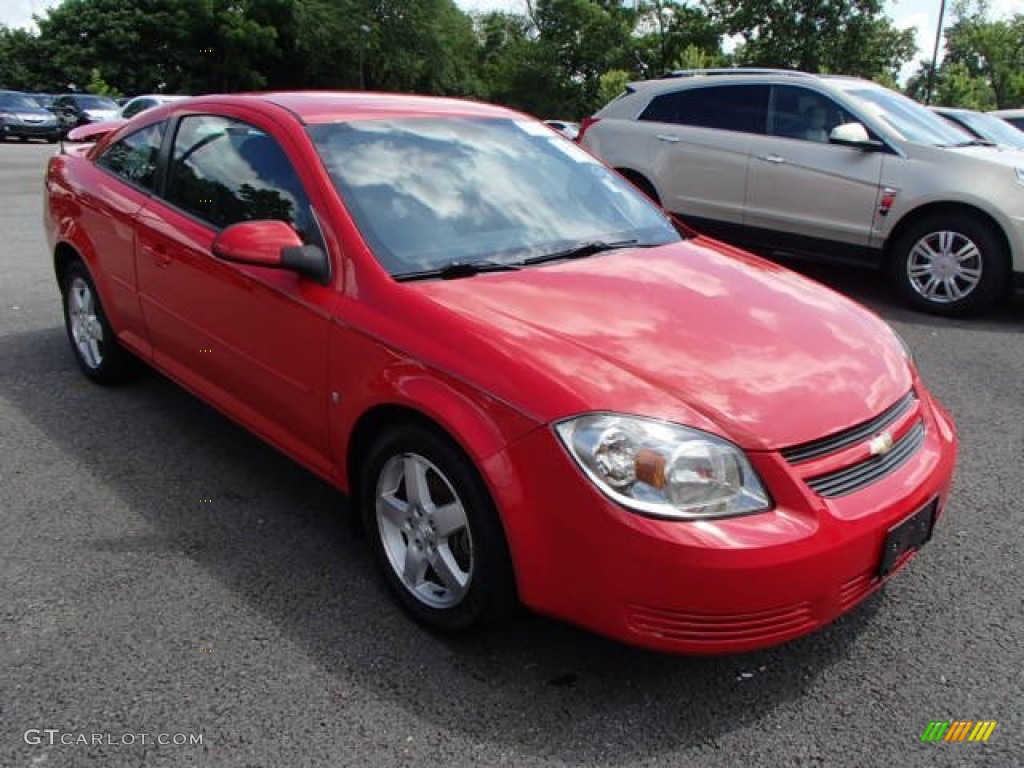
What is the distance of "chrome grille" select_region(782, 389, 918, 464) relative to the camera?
2334 millimetres

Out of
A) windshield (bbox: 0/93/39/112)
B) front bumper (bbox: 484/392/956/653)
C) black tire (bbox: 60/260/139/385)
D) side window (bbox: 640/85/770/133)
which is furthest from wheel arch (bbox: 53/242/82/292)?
windshield (bbox: 0/93/39/112)

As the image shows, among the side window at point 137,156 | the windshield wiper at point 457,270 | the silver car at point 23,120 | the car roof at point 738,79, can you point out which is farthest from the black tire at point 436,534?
the silver car at point 23,120

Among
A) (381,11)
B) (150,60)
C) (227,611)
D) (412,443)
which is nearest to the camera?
(412,443)

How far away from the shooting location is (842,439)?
245cm

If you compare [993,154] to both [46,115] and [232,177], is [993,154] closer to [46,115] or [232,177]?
[232,177]

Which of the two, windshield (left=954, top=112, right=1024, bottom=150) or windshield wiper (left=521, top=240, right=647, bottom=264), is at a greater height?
windshield (left=954, top=112, right=1024, bottom=150)

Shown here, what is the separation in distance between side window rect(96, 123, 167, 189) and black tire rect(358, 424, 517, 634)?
2.11m

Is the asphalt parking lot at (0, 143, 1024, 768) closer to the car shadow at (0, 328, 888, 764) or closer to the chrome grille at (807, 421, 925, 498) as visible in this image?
the car shadow at (0, 328, 888, 764)

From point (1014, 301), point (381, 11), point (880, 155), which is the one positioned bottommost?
point (1014, 301)

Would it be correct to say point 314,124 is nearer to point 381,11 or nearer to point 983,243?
point 983,243

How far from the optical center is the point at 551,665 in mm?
2607

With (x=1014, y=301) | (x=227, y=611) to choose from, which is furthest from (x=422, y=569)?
(x=1014, y=301)

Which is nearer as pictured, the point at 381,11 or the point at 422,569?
Result: the point at 422,569

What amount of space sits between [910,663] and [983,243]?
15.4 feet
